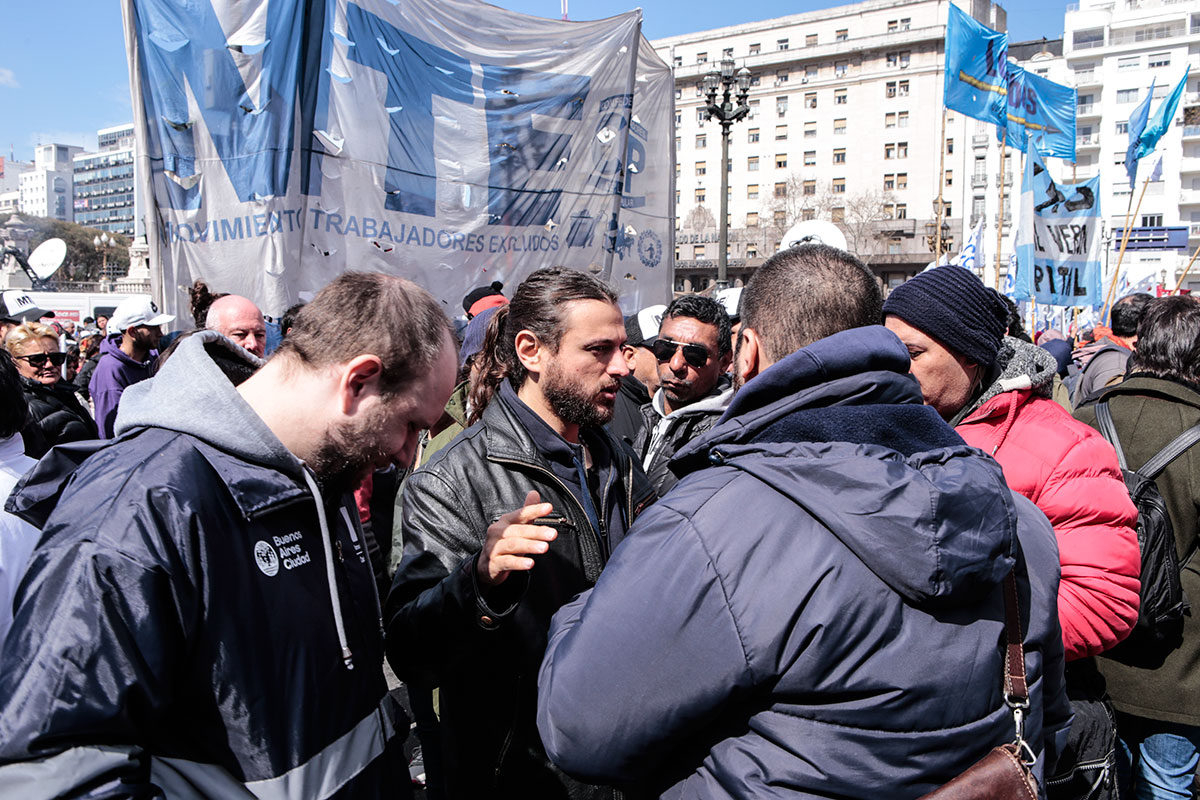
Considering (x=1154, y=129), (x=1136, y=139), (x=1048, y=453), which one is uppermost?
(x=1154, y=129)

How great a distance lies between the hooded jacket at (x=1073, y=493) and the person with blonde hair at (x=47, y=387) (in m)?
4.51

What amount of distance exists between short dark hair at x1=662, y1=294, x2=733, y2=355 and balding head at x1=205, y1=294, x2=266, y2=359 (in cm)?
231

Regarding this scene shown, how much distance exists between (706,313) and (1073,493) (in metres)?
2.27

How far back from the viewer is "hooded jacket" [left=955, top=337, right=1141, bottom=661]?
6.75ft

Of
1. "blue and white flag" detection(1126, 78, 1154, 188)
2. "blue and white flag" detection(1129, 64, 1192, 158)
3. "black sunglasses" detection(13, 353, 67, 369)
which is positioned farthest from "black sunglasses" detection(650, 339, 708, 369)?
"blue and white flag" detection(1129, 64, 1192, 158)

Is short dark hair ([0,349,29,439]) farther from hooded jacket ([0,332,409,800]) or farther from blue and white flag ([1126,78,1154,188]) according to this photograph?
blue and white flag ([1126,78,1154,188])

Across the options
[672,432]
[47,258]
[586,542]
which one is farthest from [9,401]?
[47,258]

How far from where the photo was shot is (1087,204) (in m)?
8.07

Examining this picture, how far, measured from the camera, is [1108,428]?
2885 mm

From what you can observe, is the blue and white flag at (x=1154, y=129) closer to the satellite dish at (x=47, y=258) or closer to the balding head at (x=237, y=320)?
the balding head at (x=237, y=320)

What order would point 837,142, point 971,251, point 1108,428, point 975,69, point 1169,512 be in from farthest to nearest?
point 837,142 → point 971,251 → point 975,69 → point 1108,428 → point 1169,512

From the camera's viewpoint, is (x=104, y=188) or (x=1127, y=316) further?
(x=104, y=188)

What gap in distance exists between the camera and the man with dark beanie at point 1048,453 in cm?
208

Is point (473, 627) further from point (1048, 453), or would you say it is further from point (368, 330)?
point (1048, 453)
